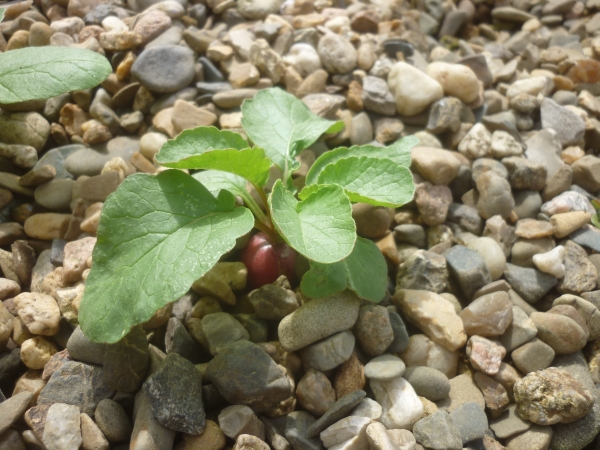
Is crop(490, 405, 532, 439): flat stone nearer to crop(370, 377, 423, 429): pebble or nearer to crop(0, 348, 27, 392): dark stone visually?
crop(370, 377, 423, 429): pebble

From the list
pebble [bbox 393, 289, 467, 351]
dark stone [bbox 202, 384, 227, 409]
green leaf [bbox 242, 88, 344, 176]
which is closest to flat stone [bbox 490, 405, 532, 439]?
pebble [bbox 393, 289, 467, 351]

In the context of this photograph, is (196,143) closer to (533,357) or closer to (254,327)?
(254,327)

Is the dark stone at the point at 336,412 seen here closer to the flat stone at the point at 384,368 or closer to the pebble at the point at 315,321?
the flat stone at the point at 384,368

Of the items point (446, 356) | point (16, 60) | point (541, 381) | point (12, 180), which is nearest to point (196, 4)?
point (16, 60)

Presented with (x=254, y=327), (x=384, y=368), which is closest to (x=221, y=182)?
(x=254, y=327)

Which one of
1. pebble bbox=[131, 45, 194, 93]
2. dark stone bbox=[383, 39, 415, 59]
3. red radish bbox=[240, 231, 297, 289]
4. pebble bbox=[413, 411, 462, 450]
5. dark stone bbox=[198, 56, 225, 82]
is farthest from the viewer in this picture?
dark stone bbox=[383, 39, 415, 59]

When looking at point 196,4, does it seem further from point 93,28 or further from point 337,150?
point 337,150

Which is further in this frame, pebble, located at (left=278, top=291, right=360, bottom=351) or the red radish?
the red radish
